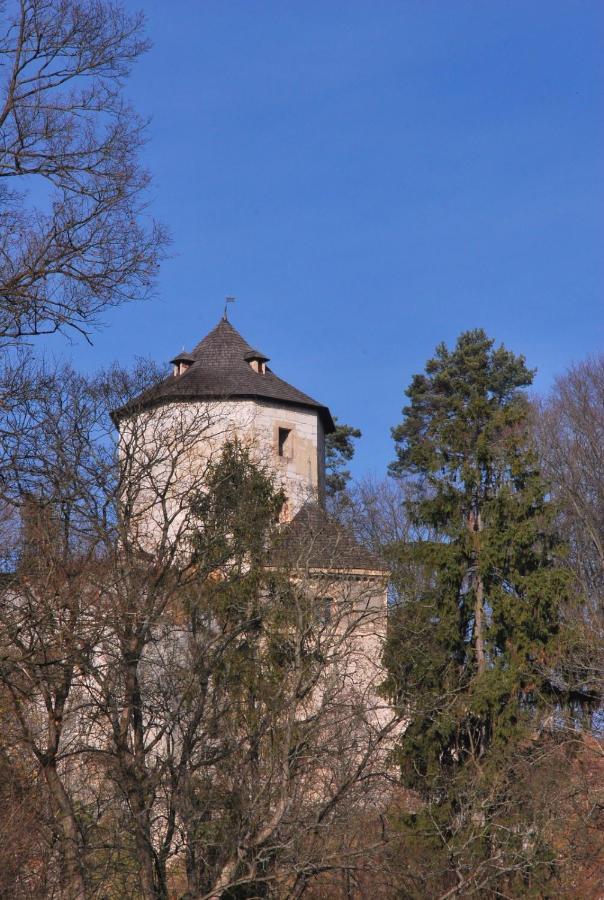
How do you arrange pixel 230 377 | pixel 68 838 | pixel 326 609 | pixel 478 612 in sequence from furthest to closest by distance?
pixel 230 377
pixel 478 612
pixel 326 609
pixel 68 838

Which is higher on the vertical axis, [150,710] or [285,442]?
[285,442]

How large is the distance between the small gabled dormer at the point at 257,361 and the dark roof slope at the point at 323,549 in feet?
28.1

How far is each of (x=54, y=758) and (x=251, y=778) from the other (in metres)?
3.06

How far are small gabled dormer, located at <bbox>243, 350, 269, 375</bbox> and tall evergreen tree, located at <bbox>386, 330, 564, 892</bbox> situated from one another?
29.4 feet

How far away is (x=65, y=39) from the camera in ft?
35.7

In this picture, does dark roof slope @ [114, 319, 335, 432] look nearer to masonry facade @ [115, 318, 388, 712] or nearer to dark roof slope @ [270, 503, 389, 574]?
masonry facade @ [115, 318, 388, 712]

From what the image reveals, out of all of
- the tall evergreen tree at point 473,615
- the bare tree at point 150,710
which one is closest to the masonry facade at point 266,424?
the tall evergreen tree at point 473,615

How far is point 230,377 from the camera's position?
34500 millimetres

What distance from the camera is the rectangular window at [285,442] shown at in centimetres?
3372

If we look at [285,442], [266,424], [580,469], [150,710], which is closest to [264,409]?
[266,424]

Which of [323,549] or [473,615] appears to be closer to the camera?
[323,549]

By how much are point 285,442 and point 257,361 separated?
3.04 metres

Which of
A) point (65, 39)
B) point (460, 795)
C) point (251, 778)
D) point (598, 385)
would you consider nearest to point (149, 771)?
point (251, 778)

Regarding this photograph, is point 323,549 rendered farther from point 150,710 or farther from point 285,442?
point 285,442
